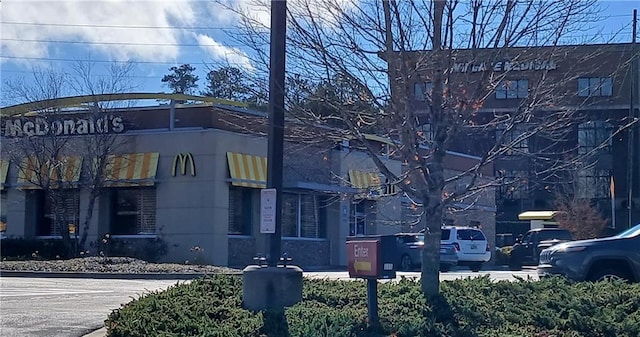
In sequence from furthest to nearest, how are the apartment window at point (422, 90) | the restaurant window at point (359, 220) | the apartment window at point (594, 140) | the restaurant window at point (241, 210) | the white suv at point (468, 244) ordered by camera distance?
the restaurant window at point (359, 220)
the white suv at point (468, 244)
the restaurant window at point (241, 210)
the apartment window at point (594, 140)
the apartment window at point (422, 90)

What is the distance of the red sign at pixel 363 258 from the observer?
33.1 feet

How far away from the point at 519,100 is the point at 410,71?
1.87 meters

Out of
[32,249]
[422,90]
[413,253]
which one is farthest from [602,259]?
[32,249]

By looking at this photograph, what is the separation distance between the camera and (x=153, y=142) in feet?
103

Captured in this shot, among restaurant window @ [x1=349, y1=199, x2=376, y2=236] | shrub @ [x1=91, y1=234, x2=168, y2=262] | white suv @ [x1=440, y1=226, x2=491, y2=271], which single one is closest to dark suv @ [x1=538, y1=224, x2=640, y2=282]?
shrub @ [x1=91, y1=234, x2=168, y2=262]

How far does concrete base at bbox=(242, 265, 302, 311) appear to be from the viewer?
1097 cm

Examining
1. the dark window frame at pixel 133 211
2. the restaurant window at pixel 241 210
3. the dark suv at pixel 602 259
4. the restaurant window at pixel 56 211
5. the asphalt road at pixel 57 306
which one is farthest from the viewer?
the restaurant window at pixel 56 211

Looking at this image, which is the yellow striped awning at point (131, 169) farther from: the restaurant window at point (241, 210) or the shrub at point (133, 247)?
the restaurant window at point (241, 210)

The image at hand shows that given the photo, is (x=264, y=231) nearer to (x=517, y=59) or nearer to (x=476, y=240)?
(x=517, y=59)

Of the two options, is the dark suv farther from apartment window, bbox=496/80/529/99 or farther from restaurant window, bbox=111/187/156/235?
restaurant window, bbox=111/187/156/235

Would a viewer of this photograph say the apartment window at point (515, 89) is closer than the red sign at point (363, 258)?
No

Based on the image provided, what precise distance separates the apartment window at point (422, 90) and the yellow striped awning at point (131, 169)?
66.9ft

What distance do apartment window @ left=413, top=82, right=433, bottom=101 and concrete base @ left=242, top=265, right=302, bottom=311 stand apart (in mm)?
2708

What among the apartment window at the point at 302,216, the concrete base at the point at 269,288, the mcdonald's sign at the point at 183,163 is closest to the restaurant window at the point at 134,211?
the mcdonald's sign at the point at 183,163
